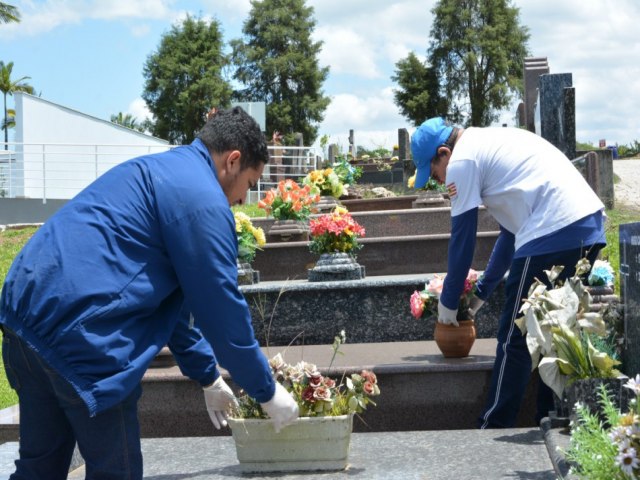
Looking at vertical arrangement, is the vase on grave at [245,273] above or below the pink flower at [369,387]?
above

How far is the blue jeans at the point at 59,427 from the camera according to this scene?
2646 millimetres

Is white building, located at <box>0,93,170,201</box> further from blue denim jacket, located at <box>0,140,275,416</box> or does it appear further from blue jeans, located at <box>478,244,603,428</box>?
blue denim jacket, located at <box>0,140,275,416</box>

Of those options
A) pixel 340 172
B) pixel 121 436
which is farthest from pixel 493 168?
pixel 340 172

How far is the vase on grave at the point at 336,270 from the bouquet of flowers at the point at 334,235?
0.15 meters

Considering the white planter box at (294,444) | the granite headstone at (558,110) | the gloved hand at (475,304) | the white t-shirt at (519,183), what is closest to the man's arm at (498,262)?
the gloved hand at (475,304)

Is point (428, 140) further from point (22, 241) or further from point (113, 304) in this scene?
point (22, 241)

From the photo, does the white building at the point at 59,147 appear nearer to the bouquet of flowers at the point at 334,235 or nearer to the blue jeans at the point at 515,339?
the bouquet of flowers at the point at 334,235

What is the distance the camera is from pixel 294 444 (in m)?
4.12

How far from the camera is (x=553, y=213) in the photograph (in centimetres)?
445

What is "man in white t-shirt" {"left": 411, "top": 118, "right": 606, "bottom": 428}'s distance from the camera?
4.45 m

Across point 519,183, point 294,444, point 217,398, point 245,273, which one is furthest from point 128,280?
point 245,273

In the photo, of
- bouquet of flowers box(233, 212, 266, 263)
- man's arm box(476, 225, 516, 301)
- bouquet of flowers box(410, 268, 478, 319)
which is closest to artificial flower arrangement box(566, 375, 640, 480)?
man's arm box(476, 225, 516, 301)

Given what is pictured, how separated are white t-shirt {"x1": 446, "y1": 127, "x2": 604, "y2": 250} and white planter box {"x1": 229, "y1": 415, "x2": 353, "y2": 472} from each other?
1182 mm

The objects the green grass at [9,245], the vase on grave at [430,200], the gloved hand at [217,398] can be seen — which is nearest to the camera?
the gloved hand at [217,398]
